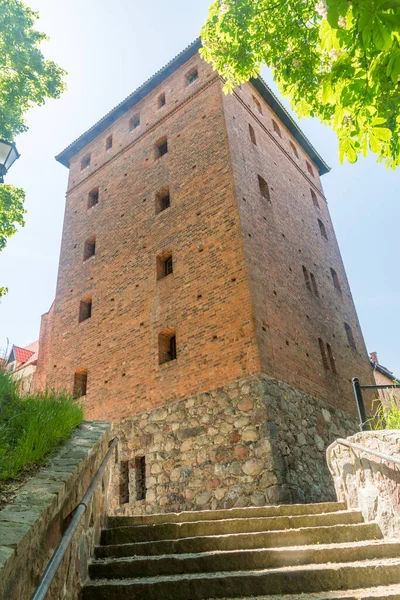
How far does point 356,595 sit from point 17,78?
34.7 ft

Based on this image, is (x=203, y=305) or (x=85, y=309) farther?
(x=85, y=309)

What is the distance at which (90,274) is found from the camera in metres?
14.8

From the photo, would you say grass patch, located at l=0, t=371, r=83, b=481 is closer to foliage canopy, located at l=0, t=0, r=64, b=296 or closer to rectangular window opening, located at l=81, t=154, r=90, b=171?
foliage canopy, located at l=0, t=0, r=64, b=296

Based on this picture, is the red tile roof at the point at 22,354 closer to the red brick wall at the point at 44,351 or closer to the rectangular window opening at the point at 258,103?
the red brick wall at the point at 44,351

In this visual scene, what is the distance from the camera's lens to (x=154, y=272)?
1250cm

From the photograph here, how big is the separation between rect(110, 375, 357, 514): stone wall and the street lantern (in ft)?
19.5

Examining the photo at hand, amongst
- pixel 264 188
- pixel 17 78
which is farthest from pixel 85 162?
pixel 17 78

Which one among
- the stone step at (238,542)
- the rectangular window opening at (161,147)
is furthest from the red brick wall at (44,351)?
the stone step at (238,542)

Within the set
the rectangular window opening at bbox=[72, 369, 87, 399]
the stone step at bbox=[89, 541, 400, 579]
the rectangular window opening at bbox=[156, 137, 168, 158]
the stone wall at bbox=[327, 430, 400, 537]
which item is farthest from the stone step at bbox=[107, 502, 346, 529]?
the rectangular window opening at bbox=[156, 137, 168, 158]

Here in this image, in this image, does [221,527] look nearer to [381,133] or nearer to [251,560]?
[251,560]

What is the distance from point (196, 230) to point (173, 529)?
836cm

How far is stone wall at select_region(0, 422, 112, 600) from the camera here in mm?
2402

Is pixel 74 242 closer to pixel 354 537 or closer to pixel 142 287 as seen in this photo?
pixel 142 287

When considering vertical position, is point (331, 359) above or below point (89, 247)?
below
